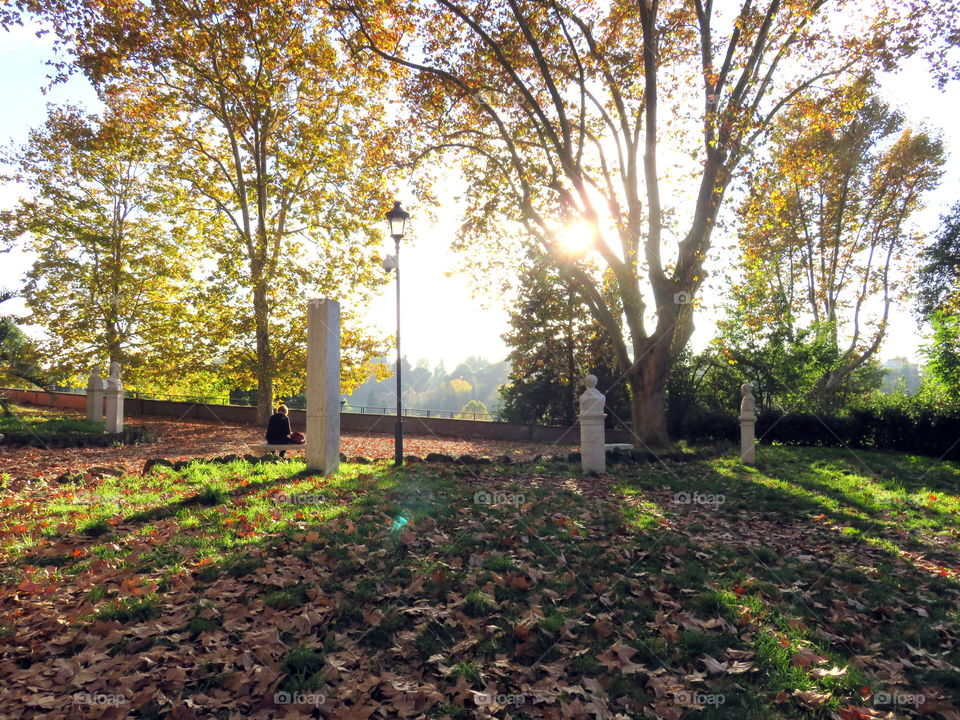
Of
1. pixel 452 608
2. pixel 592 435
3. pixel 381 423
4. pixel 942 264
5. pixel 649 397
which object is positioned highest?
pixel 942 264

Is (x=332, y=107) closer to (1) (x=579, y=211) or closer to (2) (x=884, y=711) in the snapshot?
(1) (x=579, y=211)

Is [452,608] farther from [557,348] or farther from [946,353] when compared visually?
[557,348]

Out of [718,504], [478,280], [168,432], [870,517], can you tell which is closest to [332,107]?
[478,280]

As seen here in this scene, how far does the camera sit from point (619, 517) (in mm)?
7688

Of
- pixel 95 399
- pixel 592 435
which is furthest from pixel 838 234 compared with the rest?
pixel 95 399

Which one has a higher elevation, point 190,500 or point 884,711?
point 190,500

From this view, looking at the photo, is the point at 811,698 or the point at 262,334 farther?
the point at 262,334

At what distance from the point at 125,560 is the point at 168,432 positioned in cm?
1560

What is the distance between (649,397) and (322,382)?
934 cm

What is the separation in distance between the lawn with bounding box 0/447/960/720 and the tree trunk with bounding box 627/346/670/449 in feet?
23.2

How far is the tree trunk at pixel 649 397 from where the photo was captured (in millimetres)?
15070


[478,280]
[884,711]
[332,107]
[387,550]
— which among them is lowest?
[884,711]

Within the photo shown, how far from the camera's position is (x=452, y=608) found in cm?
462

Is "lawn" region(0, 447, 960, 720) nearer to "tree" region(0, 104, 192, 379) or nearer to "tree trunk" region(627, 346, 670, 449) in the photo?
"tree trunk" region(627, 346, 670, 449)
